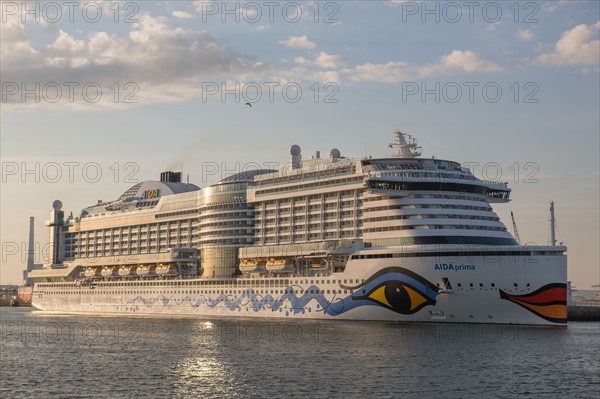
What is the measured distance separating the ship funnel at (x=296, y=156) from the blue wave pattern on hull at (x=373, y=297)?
14.5 meters

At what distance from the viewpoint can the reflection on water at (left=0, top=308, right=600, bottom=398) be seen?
40.1 meters

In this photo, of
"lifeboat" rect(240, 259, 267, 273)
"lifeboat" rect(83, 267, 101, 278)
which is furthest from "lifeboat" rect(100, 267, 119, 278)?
"lifeboat" rect(240, 259, 267, 273)

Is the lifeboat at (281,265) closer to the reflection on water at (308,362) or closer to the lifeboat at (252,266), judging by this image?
the lifeboat at (252,266)

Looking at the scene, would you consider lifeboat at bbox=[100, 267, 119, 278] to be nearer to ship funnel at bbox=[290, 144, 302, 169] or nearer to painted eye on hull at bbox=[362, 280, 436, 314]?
ship funnel at bbox=[290, 144, 302, 169]

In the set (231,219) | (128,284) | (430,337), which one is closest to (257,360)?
(430,337)

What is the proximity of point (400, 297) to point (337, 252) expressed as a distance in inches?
366

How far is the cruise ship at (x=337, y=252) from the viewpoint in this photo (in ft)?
224

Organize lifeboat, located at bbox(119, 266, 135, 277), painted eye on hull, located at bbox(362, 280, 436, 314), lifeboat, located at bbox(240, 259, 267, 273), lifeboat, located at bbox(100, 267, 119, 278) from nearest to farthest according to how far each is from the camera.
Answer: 1. painted eye on hull, located at bbox(362, 280, 436, 314)
2. lifeboat, located at bbox(240, 259, 267, 273)
3. lifeboat, located at bbox(119, 266, 135, 277)
4. lifeboat, located at bbox(100, 267, 119, 278)

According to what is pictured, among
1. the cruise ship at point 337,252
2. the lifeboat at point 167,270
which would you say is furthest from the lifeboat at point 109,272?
the lifeboat at point 167,270

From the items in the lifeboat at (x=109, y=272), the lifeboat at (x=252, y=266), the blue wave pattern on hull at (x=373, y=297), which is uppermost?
the lifeboat at (x=252, y=266)

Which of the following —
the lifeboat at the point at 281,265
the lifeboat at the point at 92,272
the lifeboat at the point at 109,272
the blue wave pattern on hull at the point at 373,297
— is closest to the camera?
the blue wave pattern on hull at the point at 373,297

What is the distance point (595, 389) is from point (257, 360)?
18.9 meters

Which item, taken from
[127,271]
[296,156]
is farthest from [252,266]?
[127,271]

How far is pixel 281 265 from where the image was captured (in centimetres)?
8419
